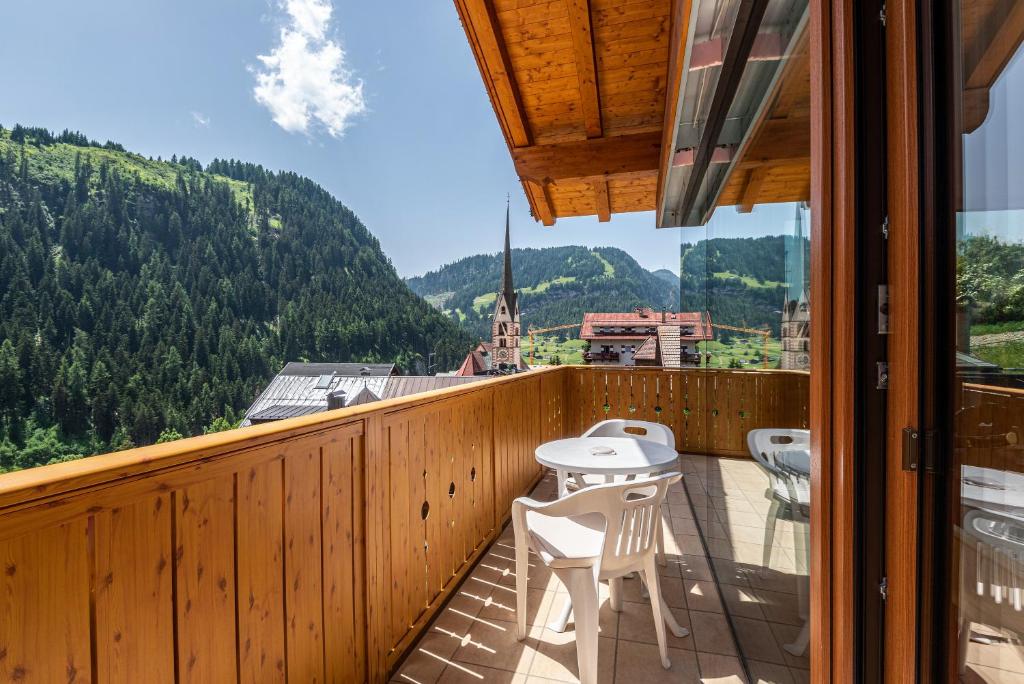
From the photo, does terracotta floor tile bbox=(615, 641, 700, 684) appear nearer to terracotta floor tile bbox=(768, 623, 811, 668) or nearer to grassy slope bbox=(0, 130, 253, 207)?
terracotta floor tile bbox=(768, 623, 811, 668)

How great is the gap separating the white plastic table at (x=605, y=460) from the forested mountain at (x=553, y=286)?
31625 millimetres

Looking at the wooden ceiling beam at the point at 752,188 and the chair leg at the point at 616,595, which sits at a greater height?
the wooden ceiling beam at the point at 752,188

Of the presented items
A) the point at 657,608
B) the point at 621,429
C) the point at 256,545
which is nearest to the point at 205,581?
the point at 256,545

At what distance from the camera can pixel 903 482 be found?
32.5 inches

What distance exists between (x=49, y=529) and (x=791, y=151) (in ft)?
5.93

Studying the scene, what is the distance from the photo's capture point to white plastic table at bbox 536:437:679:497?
2088 millimetres

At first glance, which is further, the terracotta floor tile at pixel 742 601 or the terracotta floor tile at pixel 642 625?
the terracotta floor tile at pixel 642 625

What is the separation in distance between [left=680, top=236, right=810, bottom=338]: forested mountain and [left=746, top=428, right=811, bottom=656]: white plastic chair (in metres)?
0.34

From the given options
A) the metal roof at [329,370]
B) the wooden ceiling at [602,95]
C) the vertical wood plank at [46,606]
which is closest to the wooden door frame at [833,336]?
the wooden ceiling at [602,95]

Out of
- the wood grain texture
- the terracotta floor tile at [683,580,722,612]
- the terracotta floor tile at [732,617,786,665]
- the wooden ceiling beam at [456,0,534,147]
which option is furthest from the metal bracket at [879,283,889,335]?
the wooden ceiling beam at [456,0,534,147]

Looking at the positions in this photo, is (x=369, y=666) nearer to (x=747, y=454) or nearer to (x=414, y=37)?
(x=747, y=454)

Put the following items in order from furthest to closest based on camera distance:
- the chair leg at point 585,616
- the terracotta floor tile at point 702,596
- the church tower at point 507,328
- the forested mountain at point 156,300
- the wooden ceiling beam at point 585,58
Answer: the forested mountain at point 156,300, the church tower at point 507,328, the wooden ceiling beam at point 585,58, the terracotta floor tile at point 702,596, the chair leg at point 585,616

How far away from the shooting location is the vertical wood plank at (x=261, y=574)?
1.16m

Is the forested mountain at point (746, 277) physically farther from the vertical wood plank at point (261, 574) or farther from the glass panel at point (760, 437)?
the vertical wood plank at point (261, 574)
